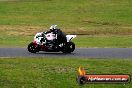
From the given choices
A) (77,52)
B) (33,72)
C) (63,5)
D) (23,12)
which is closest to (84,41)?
(77,52)

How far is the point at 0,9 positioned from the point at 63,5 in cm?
792

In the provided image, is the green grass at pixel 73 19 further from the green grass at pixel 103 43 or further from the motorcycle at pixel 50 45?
the motorcycle at pixel 50 45

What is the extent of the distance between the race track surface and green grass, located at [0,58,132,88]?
176cm

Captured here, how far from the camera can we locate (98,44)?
1150 inches

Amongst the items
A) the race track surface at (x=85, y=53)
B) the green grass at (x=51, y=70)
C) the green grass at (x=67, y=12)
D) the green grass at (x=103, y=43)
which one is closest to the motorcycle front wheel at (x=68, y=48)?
the race track surface at (x=85, y=53)

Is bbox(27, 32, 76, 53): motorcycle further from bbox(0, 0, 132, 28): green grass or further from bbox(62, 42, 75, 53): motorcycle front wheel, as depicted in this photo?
bbox(0, 0, 132, 28): green grass

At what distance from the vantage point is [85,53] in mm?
24500

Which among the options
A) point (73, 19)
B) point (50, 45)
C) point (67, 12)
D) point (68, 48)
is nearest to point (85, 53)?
point (68, 48)

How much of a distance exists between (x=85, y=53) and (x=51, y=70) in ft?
19.5

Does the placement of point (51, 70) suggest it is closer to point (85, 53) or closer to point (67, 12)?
point (85, 53)

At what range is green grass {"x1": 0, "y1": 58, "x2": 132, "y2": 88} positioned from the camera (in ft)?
55.8

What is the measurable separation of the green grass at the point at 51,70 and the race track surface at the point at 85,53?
5.77 feet

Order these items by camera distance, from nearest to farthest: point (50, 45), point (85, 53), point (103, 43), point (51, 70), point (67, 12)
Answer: point (51, 70) < point (50, 45) < point (85, 53) < point (103, 43) < point (67, 12)

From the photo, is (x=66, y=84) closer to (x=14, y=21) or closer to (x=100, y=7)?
(x=14, y=21)
